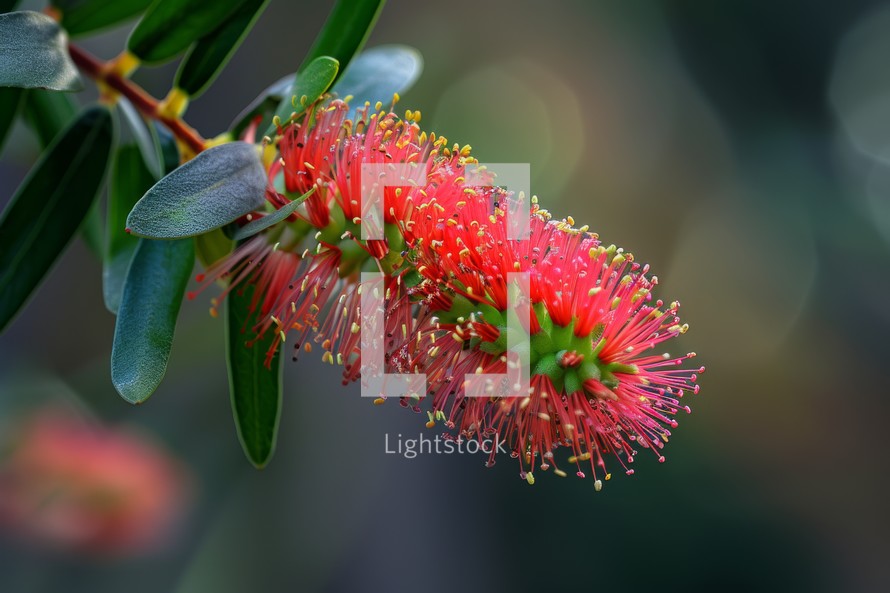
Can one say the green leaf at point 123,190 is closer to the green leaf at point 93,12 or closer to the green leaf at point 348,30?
the green leaf at point 93,12

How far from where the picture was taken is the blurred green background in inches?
97.3

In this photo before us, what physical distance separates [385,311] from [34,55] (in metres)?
0.36

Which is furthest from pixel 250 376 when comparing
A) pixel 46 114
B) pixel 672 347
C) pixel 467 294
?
pixel 672 347

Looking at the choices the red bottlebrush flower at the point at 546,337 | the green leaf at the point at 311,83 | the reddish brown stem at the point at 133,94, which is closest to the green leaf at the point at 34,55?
the reddish brown stem at the point at 133,94

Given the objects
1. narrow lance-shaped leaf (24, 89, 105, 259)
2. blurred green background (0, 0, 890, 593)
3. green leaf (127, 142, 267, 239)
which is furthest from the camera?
blurred green background (0, 0, 890, 593)

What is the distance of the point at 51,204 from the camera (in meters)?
0.77

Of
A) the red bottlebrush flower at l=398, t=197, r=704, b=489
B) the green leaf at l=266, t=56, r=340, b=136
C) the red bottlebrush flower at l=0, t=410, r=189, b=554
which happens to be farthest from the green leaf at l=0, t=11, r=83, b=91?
the red bottlebrush flower at l=0, t=410, r=189, b=554

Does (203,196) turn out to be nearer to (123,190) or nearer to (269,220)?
(269,220)

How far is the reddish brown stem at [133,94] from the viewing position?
76 centimetres

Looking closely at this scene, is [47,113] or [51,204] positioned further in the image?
[47,113]

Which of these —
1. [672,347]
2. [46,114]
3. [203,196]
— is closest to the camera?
[203,196]

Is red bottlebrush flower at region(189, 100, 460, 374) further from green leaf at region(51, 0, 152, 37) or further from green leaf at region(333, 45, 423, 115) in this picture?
green leaf at region(51, 0, 152, 37)

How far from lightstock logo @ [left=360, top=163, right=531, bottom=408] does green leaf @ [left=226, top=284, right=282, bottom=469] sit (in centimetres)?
11

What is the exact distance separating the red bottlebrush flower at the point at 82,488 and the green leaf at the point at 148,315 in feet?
5.11
